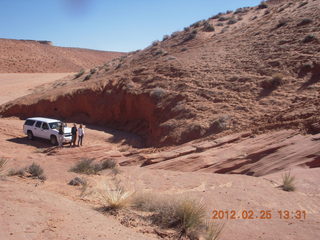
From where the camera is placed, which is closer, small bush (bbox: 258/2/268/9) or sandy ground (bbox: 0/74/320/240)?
sandy ground (bbox: 0/74/320/240)

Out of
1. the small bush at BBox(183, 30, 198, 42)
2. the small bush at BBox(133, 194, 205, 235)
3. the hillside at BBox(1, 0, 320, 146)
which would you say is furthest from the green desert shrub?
the small bush at BBox(183, 30, 198, 42)

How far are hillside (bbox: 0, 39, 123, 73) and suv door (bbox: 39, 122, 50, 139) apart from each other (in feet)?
155

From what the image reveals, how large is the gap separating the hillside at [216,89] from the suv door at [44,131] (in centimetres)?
419

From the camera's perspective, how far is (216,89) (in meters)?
17.0

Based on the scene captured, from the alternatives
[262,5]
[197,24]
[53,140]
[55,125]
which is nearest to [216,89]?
[55,125]

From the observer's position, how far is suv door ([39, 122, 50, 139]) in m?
17.3

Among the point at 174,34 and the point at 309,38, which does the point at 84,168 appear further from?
the point at 174,34

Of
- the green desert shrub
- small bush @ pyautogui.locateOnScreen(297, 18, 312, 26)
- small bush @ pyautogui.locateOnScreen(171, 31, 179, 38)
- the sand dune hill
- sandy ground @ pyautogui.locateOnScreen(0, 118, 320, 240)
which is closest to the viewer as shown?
sandy ground @ pyautogui.locateOnScreen(0, 118, 320, 240)

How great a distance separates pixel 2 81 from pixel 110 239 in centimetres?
4408

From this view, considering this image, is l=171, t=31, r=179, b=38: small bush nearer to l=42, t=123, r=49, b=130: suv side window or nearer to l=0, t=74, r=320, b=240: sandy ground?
l=42, t=123, r=49, b=130: suv side window

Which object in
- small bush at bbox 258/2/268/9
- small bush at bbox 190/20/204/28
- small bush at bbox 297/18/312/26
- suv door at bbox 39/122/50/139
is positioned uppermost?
small bush at bbox 258/2/268/9

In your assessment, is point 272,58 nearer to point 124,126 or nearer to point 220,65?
point 220,65

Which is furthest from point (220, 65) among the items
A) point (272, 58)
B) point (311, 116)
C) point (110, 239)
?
point (110, 239)

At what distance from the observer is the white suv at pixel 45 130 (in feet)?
55.4
